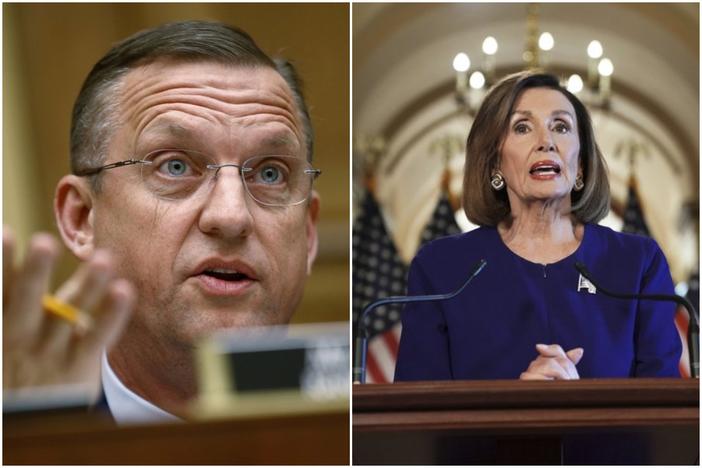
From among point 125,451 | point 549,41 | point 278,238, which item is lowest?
point 125,451

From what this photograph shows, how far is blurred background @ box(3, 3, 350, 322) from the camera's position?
4734mm

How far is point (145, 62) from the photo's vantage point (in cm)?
477

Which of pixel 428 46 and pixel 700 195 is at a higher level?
pixel 428 46

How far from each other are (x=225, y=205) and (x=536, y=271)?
3.62 ft

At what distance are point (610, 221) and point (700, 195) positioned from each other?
17.9 inches

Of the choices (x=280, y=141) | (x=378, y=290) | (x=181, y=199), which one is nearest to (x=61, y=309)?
(x=181, y=199)

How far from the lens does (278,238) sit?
188 inches

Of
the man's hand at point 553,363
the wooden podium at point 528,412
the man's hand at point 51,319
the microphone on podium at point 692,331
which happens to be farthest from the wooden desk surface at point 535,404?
the man's hand at point 51,319

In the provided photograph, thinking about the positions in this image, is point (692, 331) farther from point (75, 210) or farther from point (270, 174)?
point (75, 210)

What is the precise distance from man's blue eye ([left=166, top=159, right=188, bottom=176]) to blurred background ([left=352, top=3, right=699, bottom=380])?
68cm

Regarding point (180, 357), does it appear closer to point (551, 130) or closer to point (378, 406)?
point (378, 406)

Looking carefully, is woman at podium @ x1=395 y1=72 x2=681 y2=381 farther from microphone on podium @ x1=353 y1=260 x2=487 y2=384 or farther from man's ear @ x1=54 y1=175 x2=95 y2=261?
man's ear @ x1=54 y1=175 x2=95 y2=261

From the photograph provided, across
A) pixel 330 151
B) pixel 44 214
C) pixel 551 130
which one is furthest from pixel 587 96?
pixel 44 214

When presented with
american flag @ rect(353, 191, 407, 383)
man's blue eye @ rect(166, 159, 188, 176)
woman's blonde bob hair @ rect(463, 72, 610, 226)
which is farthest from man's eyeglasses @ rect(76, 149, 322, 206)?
woman's blonde bob hair @ rect(463, 72, 610, 226)
